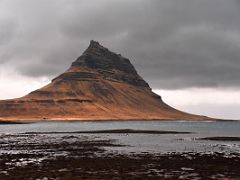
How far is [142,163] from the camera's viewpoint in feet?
161

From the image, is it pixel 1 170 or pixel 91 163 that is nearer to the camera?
pixel 1 170

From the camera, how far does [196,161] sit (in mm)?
51094

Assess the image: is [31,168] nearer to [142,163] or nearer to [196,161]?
[142,163]

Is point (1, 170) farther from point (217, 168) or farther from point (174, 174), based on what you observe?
point (217, 168)

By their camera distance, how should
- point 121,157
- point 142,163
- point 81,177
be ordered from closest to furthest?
point 81,177
point 142,163
point 121,157

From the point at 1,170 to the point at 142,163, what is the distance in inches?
636

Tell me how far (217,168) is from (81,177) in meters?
15.5

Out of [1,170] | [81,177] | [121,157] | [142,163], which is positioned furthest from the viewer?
[121,157]

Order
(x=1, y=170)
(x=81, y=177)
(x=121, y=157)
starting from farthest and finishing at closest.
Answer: (x=121, y=157) < (x=1, y=170) < (x=81, y=177)

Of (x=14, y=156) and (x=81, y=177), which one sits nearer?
(x=81, y=177)

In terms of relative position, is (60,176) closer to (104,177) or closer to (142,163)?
(104,177)

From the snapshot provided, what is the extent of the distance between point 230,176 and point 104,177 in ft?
38.8

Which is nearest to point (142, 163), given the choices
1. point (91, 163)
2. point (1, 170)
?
point (91, 163)

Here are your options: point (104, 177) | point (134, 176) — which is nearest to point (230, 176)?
point (134, 176)
